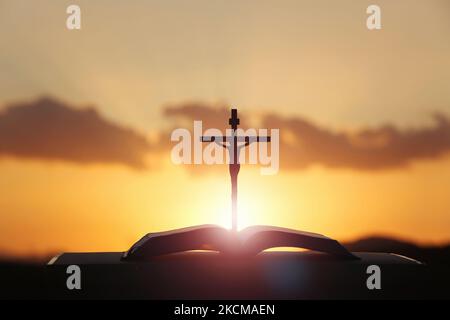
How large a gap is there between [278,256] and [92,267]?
6258 mm

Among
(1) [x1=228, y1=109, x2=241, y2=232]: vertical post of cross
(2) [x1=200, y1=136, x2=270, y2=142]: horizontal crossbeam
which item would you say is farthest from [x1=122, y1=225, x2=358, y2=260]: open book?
(2) [x1=200, y1=136, x2=270, y2=142]: horizontal crossbeam

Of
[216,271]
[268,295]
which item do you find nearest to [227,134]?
[216,271]

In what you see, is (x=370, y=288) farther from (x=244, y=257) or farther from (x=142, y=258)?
(x=142, y=258)

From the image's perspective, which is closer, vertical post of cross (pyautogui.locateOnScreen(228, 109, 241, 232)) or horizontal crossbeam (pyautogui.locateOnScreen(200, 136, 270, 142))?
vertical post of cross (pyautogui.locateOnScreen(228, 109, 241, 232))

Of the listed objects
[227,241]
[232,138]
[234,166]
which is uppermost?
[232,138]

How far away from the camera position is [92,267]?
20.3 metres

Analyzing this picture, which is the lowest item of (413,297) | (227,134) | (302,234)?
(413,297)

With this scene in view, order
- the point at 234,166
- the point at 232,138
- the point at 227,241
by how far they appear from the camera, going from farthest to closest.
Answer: the point at 232,138 < the point at 234,166 < the point at 227,241

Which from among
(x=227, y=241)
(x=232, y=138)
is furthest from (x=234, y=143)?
(x=227, y=241)

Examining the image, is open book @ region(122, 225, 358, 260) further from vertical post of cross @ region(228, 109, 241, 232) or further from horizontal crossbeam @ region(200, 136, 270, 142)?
horizontal crossbeam @ region(200, 136, 270, 142)

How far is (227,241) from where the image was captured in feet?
67.3

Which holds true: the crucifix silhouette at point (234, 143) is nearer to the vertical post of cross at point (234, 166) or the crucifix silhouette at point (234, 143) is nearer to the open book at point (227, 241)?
the vertical post of cross at point (234, 166)

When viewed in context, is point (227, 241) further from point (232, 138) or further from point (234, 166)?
point (232, 138)

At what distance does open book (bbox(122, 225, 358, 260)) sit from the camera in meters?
20.5
